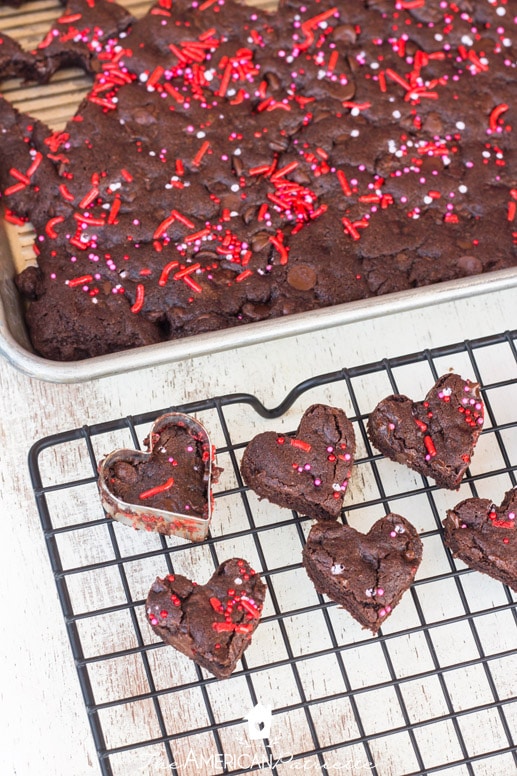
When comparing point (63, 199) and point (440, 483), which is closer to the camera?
point (440, 483)

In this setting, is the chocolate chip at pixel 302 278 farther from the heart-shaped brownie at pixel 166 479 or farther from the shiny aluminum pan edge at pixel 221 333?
the heart-shaped brownie at pixel 166 479

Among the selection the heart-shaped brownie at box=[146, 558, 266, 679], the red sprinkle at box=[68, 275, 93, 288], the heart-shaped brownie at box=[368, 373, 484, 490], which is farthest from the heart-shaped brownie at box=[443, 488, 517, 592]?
the red sprinkle at box=[68, 275, 93, 288]

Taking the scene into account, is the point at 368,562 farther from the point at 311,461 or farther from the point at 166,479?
the point at 166,479

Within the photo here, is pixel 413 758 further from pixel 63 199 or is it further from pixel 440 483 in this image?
pixel 63 199

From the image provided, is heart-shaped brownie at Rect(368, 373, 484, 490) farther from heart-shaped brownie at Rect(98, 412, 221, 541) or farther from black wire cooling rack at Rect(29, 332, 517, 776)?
heart-shaped brownie at Rect(98, 412, 221, 541)

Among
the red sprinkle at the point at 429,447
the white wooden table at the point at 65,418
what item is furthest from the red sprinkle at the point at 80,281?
the red sprinkle at the point at 429,447

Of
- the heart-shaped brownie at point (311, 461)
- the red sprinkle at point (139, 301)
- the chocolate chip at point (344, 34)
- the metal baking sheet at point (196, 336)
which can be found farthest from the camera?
the chocolate chip at point (344, 34)

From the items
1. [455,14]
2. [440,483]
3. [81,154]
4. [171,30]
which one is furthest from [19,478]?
[455,14]
